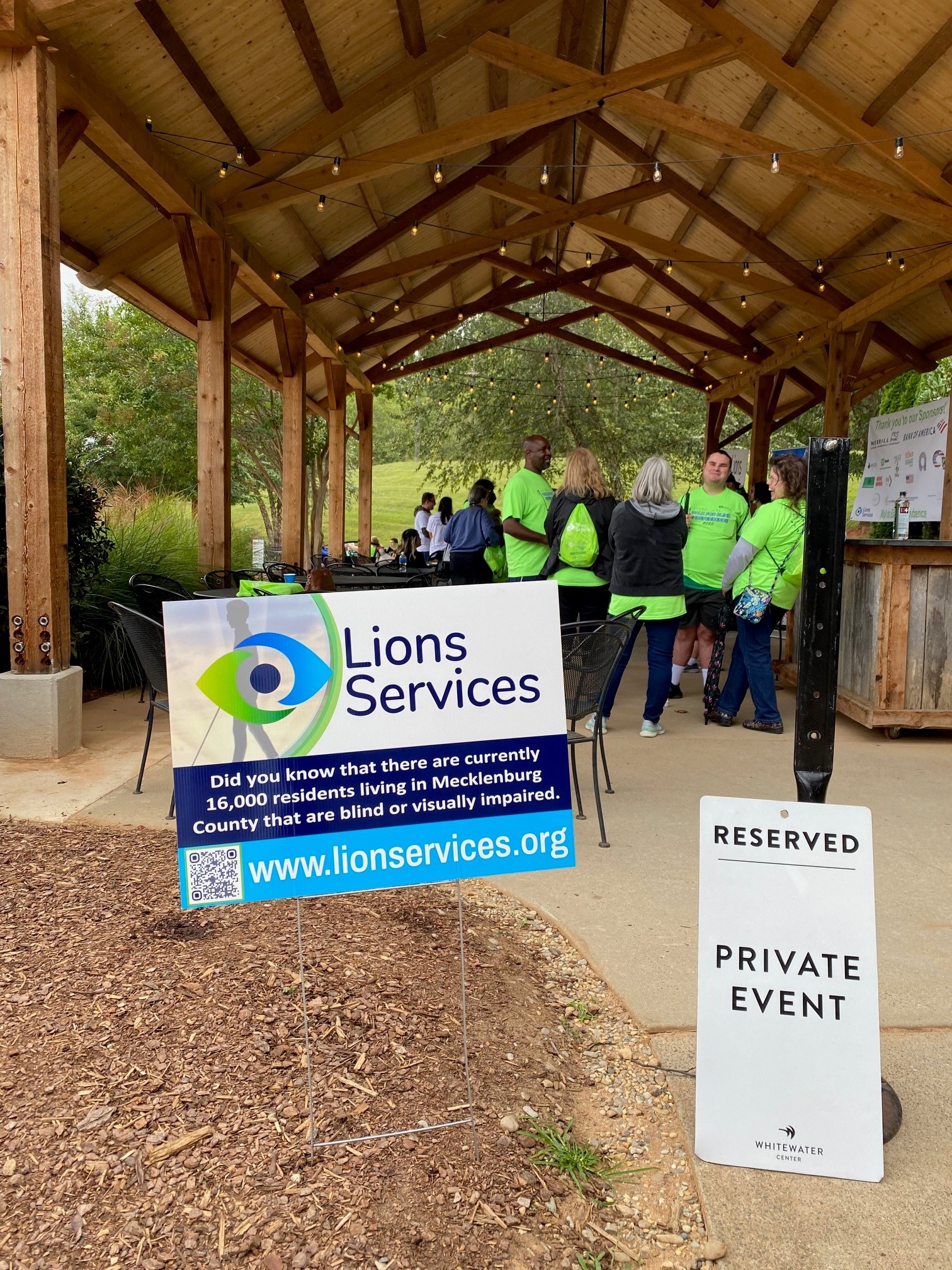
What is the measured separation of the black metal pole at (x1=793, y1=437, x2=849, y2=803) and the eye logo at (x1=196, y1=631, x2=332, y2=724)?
3.13ft

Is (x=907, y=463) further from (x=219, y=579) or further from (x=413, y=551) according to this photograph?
(x=219, y=579)

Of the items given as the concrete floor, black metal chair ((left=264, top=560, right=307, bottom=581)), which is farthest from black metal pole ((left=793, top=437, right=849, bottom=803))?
black metal chair ((left=264, top=560, right=307, bottom=581))

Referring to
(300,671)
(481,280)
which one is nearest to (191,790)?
(300,671)

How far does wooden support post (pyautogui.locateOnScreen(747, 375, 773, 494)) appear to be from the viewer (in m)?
14.7

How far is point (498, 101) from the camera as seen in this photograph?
10.3 meters

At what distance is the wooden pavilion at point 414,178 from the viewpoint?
462 cm

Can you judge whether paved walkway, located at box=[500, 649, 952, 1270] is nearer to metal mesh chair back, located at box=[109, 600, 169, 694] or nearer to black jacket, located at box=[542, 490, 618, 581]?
black jacket, located at box=[542, 490, 618, 581]

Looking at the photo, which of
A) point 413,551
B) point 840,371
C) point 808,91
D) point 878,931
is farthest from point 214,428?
point 840,371

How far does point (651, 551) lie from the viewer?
504 centimetres

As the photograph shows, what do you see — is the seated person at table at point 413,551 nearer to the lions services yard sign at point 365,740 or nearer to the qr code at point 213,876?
the lions services yard sign at point 365,740

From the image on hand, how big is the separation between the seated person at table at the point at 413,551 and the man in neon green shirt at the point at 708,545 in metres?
3.83

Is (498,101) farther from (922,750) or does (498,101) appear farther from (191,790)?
(191,790)

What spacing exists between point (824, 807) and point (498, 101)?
10.4 m

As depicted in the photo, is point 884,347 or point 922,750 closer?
point 922,750
